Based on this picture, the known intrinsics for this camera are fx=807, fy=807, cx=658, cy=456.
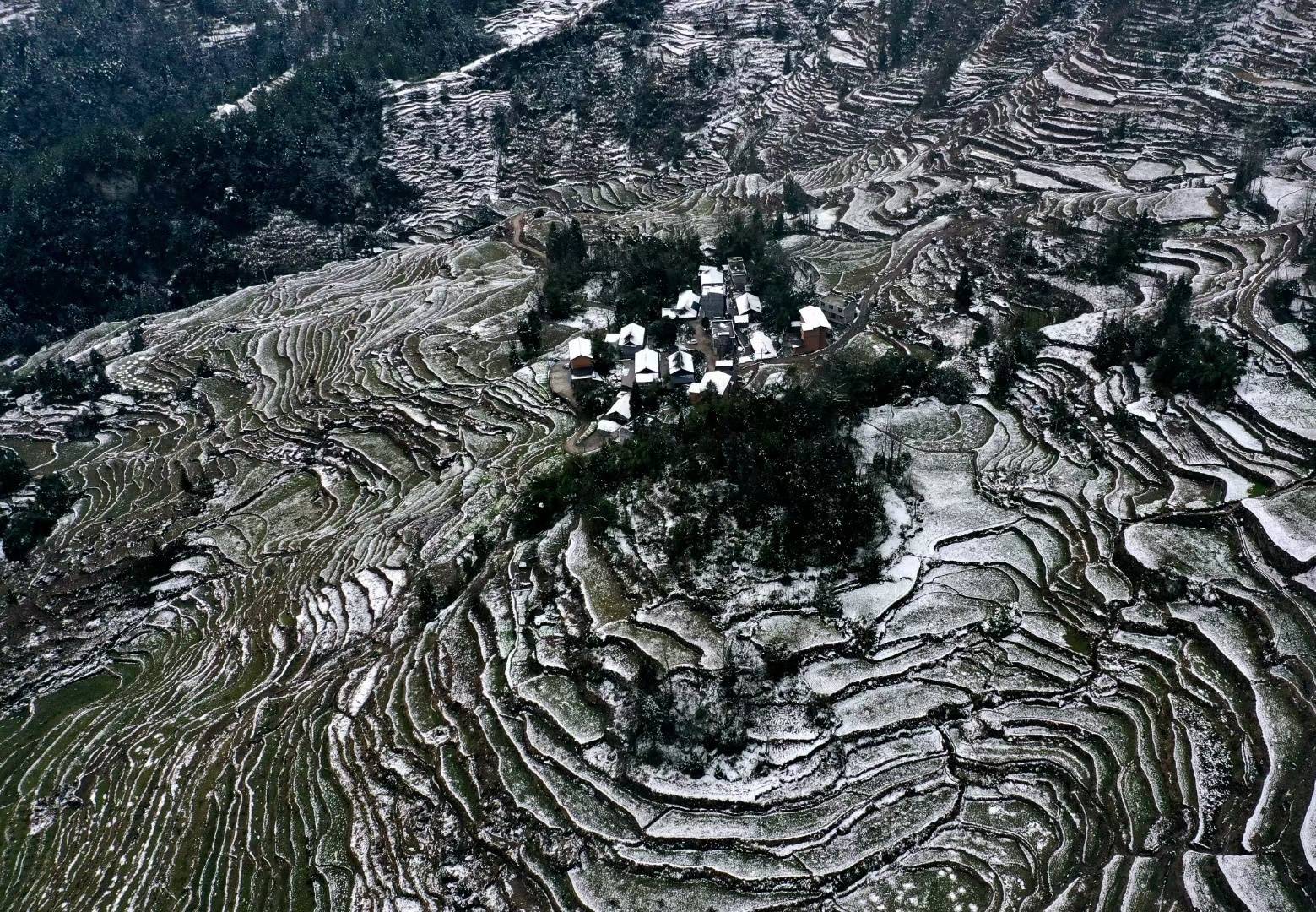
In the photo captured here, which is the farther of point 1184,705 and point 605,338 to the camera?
point 605,338

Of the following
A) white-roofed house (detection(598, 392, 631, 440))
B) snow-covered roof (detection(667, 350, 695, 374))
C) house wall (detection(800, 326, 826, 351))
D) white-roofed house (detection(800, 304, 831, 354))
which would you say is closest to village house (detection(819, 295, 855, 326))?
white-roofed house (detection(800, 304, 831, 354))

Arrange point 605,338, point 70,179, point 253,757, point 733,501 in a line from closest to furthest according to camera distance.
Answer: point 253,757 < point 733,501 < point 605,338 < point 70,179

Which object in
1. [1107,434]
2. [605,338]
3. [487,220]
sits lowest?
[487,220]

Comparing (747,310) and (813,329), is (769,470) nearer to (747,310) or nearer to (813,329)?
(813,329)

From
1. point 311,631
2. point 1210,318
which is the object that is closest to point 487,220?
point 311,631

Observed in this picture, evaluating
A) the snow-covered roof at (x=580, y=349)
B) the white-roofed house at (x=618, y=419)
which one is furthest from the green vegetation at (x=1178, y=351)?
the snow-covered roof at (x=580, y=349)

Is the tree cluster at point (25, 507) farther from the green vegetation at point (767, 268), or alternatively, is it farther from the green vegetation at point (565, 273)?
the green vegetation at point (767, 268)

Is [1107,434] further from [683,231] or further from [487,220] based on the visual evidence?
[487,220]

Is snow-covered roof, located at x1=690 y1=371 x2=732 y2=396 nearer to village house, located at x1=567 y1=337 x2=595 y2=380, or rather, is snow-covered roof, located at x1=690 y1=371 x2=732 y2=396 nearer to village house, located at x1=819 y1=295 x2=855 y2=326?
village house, located at x1=567 y1=337 x2=595 y2=380
